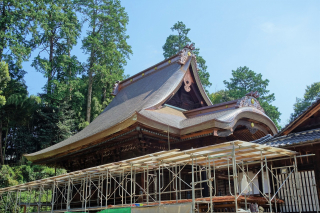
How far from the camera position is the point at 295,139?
8141 mm

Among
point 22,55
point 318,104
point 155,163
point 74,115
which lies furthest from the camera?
point 74,115

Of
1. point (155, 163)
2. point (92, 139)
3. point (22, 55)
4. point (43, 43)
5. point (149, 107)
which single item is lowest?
point (155, 163)

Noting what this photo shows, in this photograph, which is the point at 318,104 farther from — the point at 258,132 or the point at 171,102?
the point at 171,102

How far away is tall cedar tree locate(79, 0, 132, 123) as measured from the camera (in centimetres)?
3075

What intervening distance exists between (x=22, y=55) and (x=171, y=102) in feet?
56.7

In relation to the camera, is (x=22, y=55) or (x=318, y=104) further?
(x=22, y=55)

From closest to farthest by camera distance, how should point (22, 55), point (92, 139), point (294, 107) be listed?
point (92, 139) < point (22, 55) < point (294, 107)

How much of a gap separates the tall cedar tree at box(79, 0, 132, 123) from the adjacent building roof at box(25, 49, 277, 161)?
1138 cm

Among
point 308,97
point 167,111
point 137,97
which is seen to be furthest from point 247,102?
point 308,97

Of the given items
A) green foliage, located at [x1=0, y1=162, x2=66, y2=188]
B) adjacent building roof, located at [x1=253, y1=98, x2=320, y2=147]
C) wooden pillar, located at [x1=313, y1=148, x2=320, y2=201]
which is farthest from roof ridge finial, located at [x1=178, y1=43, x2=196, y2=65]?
green foliage, located at [x1=0, y1=162, x2=66, y2=188]

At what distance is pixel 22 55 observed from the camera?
2680cm

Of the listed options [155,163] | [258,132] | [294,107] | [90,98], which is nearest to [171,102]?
[258,132]

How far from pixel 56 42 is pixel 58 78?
395 centimetres

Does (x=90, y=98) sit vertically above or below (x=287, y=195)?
above
